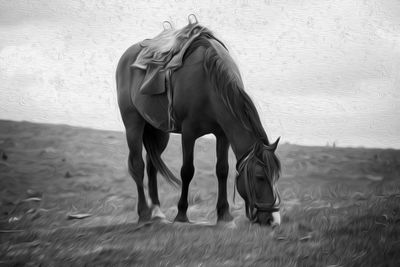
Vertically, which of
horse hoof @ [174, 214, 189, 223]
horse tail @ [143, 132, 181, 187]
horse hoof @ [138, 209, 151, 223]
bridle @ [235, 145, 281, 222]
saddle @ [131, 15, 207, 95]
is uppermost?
saddle @ [131, 15, 207, 95]

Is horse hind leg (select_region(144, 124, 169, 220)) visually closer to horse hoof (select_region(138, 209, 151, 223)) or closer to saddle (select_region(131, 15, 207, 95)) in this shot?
horse hoof (select_region(138, 209, 151, 223))

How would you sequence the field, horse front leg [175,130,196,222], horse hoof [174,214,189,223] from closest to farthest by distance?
the field, horse front leg [175,130,196,222], horse hoof [174,214,189,223]

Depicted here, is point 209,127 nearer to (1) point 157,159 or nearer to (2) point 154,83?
(2) point 154,83

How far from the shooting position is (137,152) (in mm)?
4055

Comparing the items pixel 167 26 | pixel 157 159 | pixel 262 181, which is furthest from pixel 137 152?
pixel 262 181

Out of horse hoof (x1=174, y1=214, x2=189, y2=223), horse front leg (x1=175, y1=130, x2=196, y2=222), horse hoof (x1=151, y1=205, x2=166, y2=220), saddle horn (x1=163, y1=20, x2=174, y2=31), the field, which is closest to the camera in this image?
the field

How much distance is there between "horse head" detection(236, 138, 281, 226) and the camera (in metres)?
3.12

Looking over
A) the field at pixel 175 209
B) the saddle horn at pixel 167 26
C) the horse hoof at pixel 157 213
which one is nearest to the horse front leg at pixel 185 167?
the field at pixel 175 209

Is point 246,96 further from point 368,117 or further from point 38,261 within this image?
point 38,261

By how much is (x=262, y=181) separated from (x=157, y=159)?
1.27 m

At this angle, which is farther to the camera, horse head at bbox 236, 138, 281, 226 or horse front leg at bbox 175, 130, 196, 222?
horse front leg at bbox 175, 130, 196, 222

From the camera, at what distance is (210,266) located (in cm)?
299

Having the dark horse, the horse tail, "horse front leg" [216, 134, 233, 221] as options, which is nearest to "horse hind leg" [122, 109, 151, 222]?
the dark horse

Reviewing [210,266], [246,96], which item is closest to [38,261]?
[210,266]
